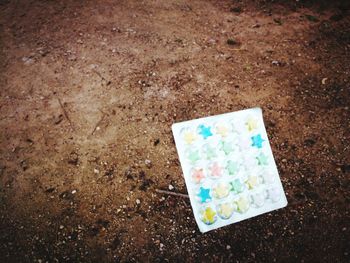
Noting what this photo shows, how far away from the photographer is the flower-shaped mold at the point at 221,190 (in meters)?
1.78

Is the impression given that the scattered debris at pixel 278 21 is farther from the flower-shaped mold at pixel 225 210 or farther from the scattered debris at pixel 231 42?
the flower-shaped mold at pixel 225 210

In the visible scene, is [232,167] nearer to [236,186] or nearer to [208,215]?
[236,186]

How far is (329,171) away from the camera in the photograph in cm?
182

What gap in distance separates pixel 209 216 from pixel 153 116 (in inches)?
31.7

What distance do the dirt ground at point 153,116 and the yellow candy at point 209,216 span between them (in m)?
0.08

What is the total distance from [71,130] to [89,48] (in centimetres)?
80

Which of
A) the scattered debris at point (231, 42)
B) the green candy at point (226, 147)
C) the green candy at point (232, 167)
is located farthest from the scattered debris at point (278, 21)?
the green candy at point (232, 167)

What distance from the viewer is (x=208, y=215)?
1720 millimetres

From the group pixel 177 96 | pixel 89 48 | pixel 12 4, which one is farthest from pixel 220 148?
pixel 12 4

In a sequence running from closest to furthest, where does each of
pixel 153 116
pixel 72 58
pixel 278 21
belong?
pixel 153 116, pixel 72 58, pixel 278 21

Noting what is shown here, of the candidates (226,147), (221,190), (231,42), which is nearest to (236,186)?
(221,190)

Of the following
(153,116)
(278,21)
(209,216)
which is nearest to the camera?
(209,216)

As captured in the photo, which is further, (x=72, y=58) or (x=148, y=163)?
(x=72, y=58)

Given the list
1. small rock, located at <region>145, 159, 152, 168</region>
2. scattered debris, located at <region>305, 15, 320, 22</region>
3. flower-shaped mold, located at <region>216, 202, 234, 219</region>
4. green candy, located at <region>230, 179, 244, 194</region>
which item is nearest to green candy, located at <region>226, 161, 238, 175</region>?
green candy, located at <region>230, 179, 244, 194</region>
